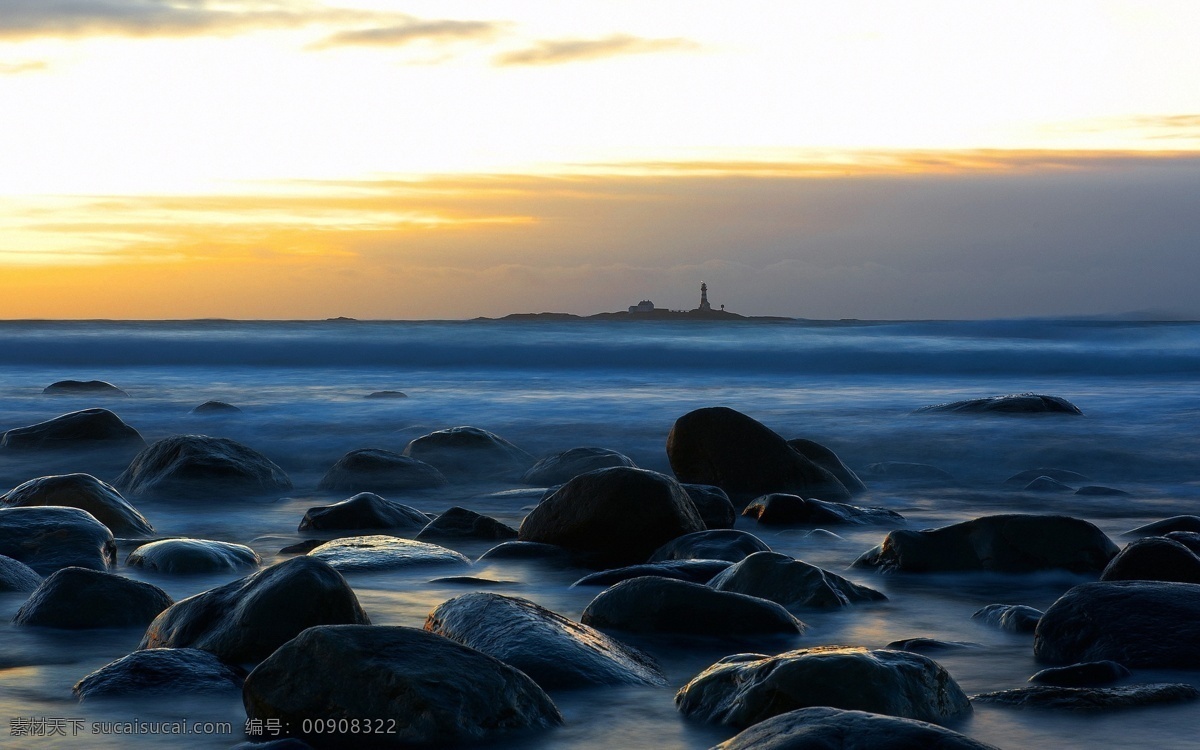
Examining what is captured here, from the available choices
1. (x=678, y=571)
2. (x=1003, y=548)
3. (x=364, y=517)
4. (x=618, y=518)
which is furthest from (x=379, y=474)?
(x=1003, y=548)

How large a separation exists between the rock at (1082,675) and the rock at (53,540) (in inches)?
151

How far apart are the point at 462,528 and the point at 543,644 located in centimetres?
287

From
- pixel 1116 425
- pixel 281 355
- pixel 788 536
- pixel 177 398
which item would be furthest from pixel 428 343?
pixel 788 536

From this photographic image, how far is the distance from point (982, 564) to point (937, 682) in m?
2.45

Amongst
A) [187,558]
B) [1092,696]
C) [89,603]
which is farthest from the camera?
[187,558]

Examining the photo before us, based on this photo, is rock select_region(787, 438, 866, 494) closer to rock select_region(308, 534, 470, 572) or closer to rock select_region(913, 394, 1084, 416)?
rock select_region(308, 534, 470, 572)

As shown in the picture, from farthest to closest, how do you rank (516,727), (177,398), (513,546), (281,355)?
1. (281,355)
2. (177,398)
3. (513,546)
4. (516,727)

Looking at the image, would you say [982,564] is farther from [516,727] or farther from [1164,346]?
[1164,346]

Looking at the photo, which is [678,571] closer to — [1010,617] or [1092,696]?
[1010,617]

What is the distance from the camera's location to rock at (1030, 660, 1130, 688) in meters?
3.42

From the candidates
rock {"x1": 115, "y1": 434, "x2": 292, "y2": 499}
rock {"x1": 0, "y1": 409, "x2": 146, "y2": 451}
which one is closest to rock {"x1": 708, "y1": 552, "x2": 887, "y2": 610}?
rock {"x1": 115, "y1": 434, "x2": 292, "y2": 499}

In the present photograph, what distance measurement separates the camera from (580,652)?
3547 mm

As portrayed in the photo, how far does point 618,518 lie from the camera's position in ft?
19.2

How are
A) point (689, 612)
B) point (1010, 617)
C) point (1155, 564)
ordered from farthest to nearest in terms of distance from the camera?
point (1155, 564)
point (1010, 617)
point (689, 612)
